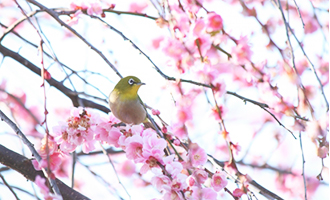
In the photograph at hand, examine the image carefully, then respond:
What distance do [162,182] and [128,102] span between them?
5.07ft

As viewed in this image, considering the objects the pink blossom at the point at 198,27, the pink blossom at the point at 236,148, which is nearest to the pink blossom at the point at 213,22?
the pink blossom at the point at 198,27

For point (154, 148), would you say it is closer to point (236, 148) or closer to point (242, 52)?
point (236, 148)

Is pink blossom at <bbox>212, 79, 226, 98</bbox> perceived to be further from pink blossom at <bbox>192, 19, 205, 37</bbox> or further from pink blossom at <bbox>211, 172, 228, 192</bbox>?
pink blossom at <bbox>211, 172, 228, 192</bbox>

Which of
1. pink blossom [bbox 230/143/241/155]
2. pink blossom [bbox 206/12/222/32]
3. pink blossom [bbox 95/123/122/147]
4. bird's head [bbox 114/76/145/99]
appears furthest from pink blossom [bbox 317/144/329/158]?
bird's head [bbox 114/76/145/99]

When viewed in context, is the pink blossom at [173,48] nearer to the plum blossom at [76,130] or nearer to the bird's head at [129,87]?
the plum blossom at [76,130]

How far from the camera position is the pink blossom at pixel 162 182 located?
204 centimetres

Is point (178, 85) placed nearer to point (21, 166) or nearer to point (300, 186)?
point (21, 166)

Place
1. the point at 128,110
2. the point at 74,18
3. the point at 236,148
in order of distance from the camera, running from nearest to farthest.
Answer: the point at 236,148 → the point at 74,18 → the point at 128,110

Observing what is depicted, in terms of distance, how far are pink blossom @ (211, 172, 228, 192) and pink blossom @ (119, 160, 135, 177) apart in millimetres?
Answer: 3693

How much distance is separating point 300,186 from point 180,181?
4.32 metres

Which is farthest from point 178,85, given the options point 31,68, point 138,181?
point 138,181

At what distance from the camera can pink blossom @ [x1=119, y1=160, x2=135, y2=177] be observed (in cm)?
582

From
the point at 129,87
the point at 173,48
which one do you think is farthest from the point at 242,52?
the point at 129,87

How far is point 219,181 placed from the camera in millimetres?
2240
